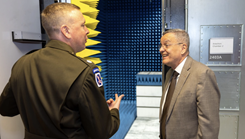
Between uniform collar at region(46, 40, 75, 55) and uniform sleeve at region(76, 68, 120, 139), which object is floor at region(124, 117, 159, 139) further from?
uniform collar at region(46, 40, 75, 55)

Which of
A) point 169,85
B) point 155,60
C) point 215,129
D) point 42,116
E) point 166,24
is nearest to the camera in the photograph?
point 42,116

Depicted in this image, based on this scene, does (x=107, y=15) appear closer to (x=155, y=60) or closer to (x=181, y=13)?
(x=155, y=60)

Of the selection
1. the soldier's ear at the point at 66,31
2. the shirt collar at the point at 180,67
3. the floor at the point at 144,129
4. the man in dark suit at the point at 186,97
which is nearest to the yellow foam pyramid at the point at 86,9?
the man in dark suit at the point at 186,97

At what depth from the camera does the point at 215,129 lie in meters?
1.53

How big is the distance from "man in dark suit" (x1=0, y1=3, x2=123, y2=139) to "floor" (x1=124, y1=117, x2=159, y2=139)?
329cm

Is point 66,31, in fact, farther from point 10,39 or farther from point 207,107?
point 207,107

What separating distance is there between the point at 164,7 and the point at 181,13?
0.68ft

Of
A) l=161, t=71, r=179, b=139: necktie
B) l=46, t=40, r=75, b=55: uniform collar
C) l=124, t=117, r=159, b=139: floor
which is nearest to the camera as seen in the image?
l=46, t=40, r=75, b=55: uniform collar

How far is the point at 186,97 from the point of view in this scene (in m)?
1.59

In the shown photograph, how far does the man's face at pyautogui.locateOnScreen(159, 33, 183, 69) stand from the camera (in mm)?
1801

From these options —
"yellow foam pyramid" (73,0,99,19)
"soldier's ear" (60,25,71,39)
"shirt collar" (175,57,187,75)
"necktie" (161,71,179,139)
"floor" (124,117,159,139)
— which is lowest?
"floor" (124,117,159,139)

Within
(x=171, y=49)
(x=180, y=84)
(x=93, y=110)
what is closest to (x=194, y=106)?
(x=180, y=84)

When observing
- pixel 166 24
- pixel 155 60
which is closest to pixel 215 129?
pixel 166 24

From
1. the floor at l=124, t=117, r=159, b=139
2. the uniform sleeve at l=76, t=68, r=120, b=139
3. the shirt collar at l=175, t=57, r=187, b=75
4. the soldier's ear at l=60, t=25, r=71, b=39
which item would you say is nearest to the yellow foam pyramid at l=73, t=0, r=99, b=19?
the soldier's ear at l=60, t=25, r=71, b=39
